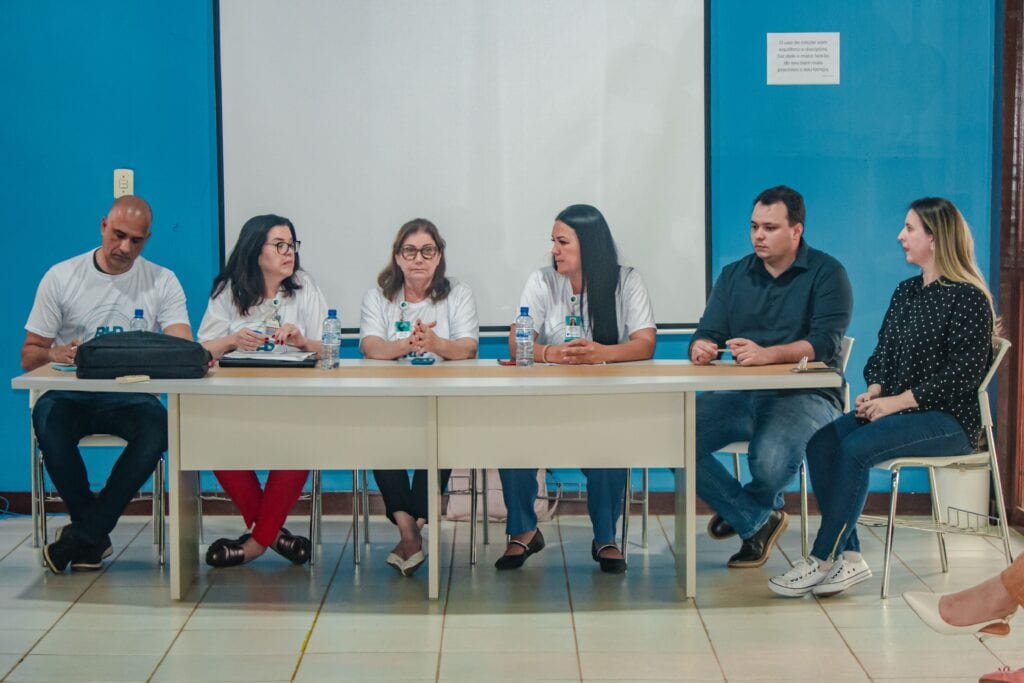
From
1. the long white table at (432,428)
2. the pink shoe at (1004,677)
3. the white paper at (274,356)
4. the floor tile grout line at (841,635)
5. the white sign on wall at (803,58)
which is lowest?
the floor tile grout line at (841,635)

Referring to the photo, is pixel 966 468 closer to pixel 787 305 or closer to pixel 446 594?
pixel 787 305

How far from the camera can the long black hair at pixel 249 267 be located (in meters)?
4.46

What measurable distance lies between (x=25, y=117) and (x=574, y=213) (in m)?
2.32

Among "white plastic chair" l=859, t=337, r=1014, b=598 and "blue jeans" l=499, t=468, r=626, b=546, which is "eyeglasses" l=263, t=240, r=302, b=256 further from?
"white plastic chair" l=859, t=337, r=1014, b=598

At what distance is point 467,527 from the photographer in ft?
15.7

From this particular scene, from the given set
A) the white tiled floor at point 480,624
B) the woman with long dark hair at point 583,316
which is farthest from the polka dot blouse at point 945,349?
the woman with long dark hair at point 583,316

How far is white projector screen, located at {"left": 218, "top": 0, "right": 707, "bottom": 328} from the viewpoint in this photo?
4.91 metres

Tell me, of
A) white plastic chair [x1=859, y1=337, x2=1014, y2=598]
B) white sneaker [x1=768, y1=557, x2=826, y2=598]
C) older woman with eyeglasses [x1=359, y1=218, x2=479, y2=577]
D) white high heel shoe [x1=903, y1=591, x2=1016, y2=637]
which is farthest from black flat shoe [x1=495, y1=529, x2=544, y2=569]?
white high heel shoe [x1=903, y1=591, x2=1016, y2=637]

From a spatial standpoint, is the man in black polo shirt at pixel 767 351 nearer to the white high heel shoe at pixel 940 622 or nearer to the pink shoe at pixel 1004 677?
the white high heel shoe at pixel 940 622

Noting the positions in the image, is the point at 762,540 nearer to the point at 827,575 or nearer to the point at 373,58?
the point at 827,575

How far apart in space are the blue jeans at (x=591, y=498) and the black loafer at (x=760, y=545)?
0.45m

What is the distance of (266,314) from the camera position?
4480 mm

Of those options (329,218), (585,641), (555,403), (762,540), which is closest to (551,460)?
(555,403)

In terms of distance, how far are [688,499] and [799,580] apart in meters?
0.43
